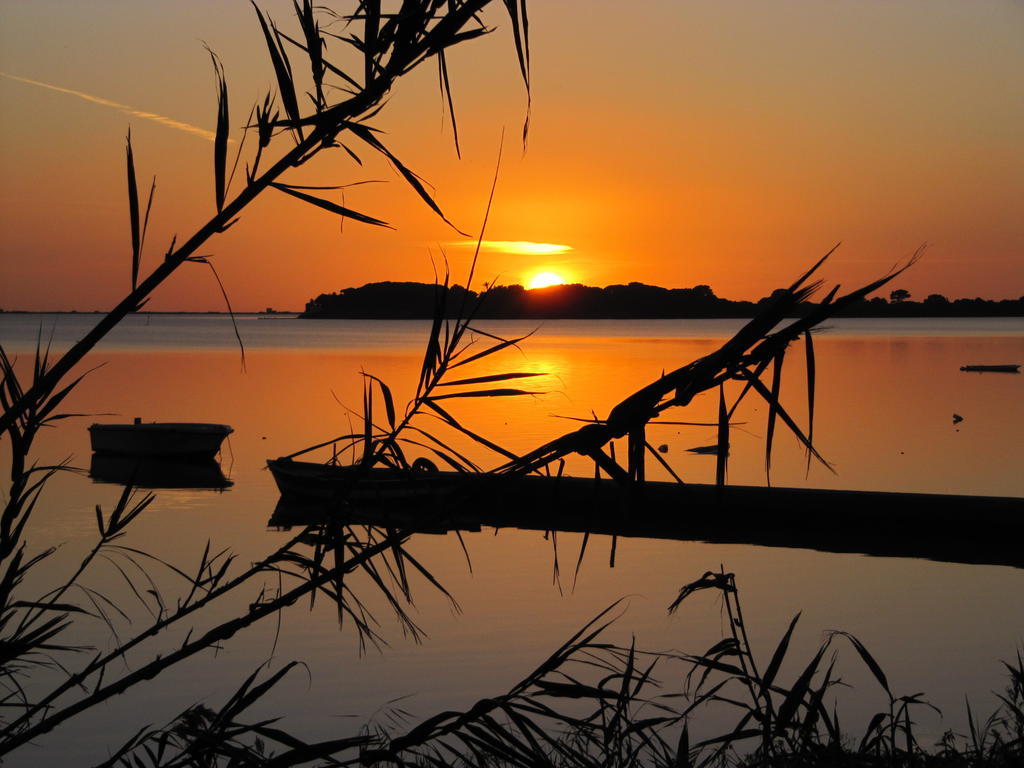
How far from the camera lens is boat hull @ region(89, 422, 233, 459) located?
26.5 m

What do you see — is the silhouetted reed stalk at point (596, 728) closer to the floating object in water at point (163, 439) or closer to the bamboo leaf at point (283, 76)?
the bamboo leaf at point (283, 76)

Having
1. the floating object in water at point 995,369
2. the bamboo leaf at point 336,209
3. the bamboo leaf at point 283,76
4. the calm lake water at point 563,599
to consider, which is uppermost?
the bamboo leaf at point 283,76

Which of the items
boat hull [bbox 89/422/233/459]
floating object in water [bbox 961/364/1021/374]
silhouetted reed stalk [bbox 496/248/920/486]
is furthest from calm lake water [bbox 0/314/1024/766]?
floating object in water [bbox 961/364/1021/374]

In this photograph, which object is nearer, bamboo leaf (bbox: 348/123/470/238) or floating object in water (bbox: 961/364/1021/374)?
bamboo leaf (bbox: 348/123/470/238)

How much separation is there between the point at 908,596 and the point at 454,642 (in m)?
7.27

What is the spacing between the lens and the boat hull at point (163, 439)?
26547 mm

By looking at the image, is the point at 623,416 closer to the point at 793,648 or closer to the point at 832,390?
the point at 793,648

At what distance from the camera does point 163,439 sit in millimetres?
26922

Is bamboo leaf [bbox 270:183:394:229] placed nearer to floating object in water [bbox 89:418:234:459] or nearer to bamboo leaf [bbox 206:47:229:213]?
bamboo leaf [bbox 206:47:229:213]

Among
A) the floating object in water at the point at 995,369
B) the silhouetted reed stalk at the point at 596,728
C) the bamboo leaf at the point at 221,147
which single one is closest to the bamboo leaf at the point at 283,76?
the bamboo leaf at the point at 221,147

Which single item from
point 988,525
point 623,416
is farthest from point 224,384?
point 623,416

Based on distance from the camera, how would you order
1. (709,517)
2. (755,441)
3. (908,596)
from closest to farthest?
(908,596) → (709,517) → (755,441)

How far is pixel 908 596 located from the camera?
15.5 meters

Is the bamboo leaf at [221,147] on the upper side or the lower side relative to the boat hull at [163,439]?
upper
